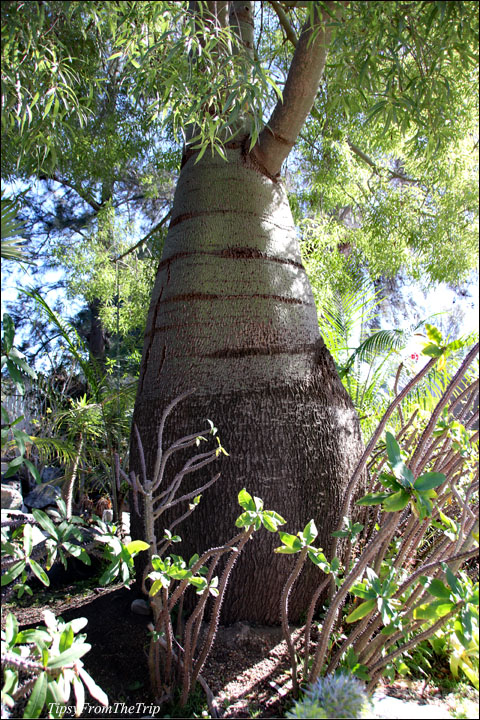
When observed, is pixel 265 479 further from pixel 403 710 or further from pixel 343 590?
pixel 403 710

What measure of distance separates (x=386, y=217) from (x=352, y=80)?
1501 mm

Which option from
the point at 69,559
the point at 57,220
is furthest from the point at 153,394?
the point at 57,220

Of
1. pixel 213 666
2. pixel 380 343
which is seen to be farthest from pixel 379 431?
pixel 380 343

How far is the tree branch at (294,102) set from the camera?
1993 mm

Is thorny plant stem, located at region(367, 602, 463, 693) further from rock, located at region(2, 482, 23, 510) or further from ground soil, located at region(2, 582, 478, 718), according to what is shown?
rock, located at region(2, 482, 23, 510)

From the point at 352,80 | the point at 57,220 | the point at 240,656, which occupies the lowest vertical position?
the point at 240,656

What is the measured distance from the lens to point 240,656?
5.06ft

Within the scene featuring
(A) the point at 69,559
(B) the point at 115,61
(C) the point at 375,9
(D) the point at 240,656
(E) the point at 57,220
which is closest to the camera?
(C) the point at 375,9

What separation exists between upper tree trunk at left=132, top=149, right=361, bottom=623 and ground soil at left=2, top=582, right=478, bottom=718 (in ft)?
0.37

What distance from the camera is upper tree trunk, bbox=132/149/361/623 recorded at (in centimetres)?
171

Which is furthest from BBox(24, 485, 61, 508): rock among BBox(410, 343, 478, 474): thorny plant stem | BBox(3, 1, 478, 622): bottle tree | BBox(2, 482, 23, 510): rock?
BBox(410, 343, 478, 474): thorny plant stem

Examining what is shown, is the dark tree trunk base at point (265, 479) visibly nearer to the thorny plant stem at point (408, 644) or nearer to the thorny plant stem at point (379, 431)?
the thorny plant stem at point (379, 431)

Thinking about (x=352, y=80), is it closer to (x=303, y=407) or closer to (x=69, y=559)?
(x=303, y=407)

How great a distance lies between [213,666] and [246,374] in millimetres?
908
